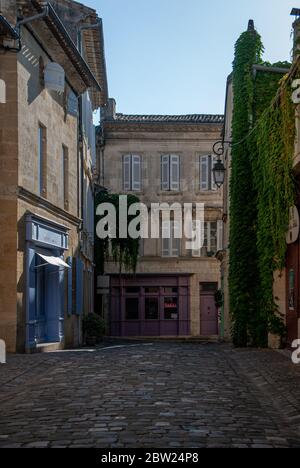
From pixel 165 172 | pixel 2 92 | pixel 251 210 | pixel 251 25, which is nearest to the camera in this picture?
pixel 2 92

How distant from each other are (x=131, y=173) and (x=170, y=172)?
1.99 m

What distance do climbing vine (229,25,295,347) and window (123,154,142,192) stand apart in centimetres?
1849

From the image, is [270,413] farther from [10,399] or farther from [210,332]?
[210,332]

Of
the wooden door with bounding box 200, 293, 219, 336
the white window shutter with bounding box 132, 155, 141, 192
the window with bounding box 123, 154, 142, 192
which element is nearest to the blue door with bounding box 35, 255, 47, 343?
the wooden door with bounding box 200, 293, 219, 336

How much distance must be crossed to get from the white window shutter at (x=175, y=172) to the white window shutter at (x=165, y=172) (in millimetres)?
204

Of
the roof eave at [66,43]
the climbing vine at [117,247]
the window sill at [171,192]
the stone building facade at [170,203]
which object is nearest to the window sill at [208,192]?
the stone building facade at [170,203]

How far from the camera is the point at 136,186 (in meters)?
39.1

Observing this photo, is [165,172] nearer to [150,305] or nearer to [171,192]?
[171,192]

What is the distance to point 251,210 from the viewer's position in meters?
19.9

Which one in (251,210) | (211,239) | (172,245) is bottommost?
(251,210)

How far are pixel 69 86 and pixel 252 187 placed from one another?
6656mm

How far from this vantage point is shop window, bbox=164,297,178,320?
1519 inches

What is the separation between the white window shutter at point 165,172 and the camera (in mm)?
39156

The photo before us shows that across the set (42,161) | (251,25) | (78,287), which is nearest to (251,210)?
(251,25)
